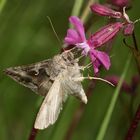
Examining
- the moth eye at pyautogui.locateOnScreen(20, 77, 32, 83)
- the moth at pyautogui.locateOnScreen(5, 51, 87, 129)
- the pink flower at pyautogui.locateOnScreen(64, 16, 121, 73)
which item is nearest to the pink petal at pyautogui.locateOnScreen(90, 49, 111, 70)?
the pink flower at pyautogui.locateOnScreen(64, 16, 121, 73)

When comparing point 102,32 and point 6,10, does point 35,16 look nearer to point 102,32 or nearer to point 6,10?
point 6,10

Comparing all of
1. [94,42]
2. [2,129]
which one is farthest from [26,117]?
[94,42]

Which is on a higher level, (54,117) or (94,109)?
(94,109)

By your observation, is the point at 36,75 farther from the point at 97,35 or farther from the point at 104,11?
the point at 104,11

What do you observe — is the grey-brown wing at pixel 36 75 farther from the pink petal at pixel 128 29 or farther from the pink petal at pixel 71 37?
the pink petal at pixel 128 29

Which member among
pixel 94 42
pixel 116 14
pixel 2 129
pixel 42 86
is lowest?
pixel 2 129

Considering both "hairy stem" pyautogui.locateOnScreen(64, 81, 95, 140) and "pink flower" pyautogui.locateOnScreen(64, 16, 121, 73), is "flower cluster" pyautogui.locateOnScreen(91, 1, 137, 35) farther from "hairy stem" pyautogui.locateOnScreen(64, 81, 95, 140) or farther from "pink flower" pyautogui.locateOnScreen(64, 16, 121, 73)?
"hairy stem" pyautogui.locateOnScreen(64, 81, 95, 140)
